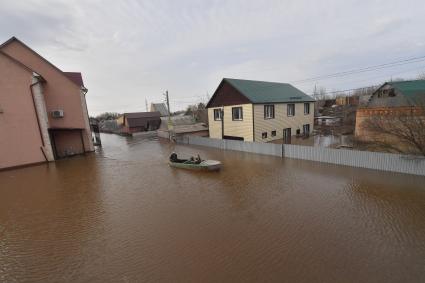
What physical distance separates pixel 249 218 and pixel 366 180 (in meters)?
7.90

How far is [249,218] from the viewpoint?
839 centimetres

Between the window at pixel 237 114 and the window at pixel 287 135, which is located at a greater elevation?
the window at pixel 237 114

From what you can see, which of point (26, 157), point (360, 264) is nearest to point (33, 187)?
point (26, 157)

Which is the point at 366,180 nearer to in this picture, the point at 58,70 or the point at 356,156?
the point at 356,156

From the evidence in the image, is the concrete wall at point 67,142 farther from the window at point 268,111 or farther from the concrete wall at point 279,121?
the window at point 268,111

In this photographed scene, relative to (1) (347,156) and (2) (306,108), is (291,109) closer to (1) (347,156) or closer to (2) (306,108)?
(2) (306,108)

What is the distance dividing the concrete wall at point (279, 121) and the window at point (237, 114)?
191 cm

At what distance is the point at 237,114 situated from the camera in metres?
23.7

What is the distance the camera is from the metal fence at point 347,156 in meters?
11.9


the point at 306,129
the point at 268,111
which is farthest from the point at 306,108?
the point at 268,111

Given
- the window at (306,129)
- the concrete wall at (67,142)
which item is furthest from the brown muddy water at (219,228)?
the window at (306,129)

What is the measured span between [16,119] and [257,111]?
21.6m

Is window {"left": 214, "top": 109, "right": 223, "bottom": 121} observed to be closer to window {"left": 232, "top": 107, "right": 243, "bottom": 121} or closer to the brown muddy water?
window {"left": 232, "top": 107, "right": 243, "bottom": 121}

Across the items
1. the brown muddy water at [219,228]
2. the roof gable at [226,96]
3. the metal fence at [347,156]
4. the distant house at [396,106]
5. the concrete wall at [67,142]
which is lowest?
the brown muddy water at [219,228]
